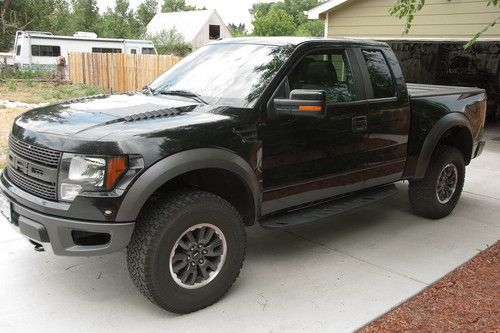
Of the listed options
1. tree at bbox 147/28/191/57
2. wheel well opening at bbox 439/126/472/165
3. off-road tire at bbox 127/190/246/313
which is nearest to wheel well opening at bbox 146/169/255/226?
off-road tire at bbox 127/190/246/313

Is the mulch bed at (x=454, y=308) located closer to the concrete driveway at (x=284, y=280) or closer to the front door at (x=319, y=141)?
the concrete driveway at (x=284, y=280)

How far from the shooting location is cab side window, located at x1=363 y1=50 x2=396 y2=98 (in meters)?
4.62

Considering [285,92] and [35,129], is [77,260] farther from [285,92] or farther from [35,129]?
[285,92]

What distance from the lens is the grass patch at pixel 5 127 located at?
7.63 metres

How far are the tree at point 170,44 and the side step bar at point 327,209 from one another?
140 ft

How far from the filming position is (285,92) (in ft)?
12.6

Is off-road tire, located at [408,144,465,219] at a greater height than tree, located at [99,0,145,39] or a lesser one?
lesser

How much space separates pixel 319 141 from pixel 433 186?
1948 millimetres

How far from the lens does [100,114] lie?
11.2ft

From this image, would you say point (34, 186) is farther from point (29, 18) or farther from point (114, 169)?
point (29, 18)

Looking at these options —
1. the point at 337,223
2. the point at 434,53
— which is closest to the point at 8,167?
the point at 337,223

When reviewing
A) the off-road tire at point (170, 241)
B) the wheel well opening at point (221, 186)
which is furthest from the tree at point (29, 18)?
the off-road tire at point (170, 241)

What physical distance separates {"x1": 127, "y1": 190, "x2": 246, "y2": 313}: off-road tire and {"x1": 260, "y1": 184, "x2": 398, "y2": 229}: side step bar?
51 cm

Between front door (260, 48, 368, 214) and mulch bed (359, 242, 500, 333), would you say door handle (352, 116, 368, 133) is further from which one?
mulch bed (359, 242, 500, 333)
